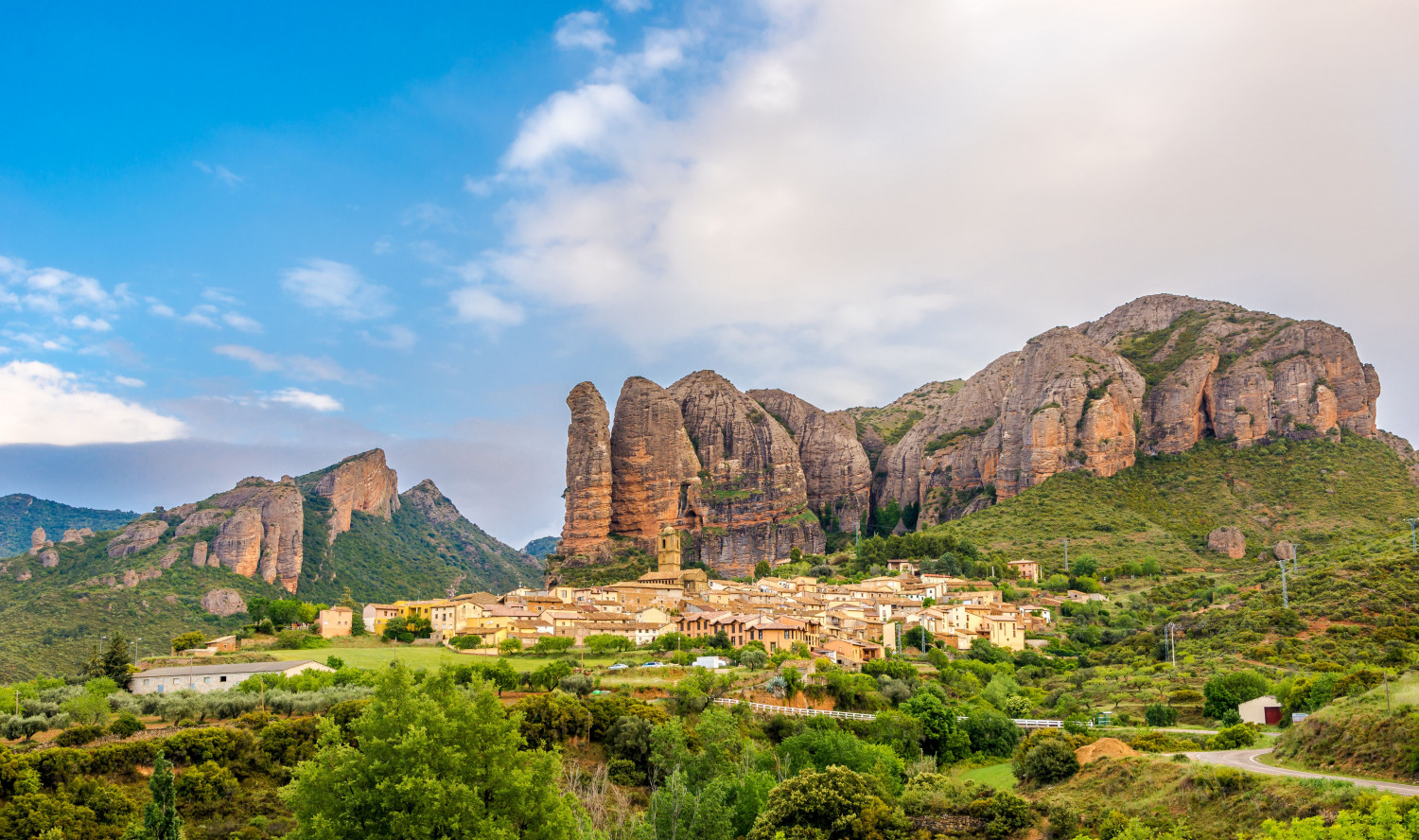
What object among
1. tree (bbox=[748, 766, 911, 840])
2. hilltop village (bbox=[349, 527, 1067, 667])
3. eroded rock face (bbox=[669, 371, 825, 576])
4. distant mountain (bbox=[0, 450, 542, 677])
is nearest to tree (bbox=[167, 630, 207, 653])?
hilltop village (bbox=[349, 527, 1067, 667])

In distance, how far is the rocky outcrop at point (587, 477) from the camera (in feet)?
415

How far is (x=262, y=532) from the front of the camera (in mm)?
116938

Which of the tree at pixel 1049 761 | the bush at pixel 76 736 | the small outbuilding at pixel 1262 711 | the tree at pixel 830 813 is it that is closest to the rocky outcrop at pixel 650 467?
the small outbuilding at pixel 1262 711

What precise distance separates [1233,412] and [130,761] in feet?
377

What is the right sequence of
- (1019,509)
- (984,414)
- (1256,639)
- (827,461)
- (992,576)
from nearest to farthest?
(1256,639) → (992,576) → (1019,509) → (984,414) → (827,461)

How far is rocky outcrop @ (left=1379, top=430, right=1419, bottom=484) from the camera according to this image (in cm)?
10412

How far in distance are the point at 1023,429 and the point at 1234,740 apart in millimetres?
86564

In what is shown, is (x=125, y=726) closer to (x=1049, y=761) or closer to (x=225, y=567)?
(x=1049, y=761)

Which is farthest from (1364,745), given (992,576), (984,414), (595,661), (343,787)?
(984,414)

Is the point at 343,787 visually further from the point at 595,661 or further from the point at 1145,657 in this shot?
the point at 1145,657

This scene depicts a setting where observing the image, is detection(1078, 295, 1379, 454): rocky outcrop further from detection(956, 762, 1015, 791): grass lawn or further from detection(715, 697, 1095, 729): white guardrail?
detection(956, 762, 1015, 791): grass lawn

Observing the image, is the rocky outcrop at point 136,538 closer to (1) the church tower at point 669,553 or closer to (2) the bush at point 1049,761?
(1) the church tower at point 669,553

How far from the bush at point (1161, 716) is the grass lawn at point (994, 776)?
7126 millimetres

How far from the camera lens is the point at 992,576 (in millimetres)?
88562
